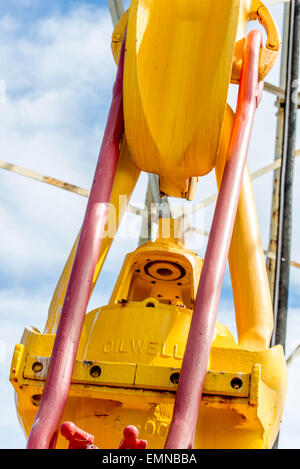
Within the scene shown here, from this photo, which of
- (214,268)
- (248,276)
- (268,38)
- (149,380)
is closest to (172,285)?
(248,276)

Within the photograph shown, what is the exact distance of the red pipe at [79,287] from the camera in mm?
3982

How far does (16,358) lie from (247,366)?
123 cm

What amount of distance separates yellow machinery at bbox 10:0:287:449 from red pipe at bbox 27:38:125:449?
0.14m

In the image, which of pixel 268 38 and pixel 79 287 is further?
pixel 268 38

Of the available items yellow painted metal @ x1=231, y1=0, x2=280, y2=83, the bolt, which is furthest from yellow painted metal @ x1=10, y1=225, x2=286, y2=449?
yellow painted metal @ x1=231, y1=0, x2=280, y2=83

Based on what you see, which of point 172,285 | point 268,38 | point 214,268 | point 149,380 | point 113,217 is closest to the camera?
point 149,380

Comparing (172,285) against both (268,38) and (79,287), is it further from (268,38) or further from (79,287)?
(268,38)

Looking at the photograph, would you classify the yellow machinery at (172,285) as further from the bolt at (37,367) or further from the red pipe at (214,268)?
the red pipe at (214,268)

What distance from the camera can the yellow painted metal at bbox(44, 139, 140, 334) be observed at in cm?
487

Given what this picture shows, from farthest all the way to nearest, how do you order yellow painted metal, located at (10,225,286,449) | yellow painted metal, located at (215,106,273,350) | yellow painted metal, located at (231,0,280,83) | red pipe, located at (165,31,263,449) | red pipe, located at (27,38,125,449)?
yellow painted metal, located at (231,0,280,83), yellow painted metal, located at (215,106,273,350), yellow painted metal, located at (10,225,286,449), red pipe, located at (27,38,125,449), red pipe, located at (165,31,263,449)

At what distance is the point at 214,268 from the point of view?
14.0 feet

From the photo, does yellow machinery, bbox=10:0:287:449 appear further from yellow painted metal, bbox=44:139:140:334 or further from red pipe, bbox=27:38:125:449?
red pipe, bbox=27:38:125:449

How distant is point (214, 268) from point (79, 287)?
724 millimetres
